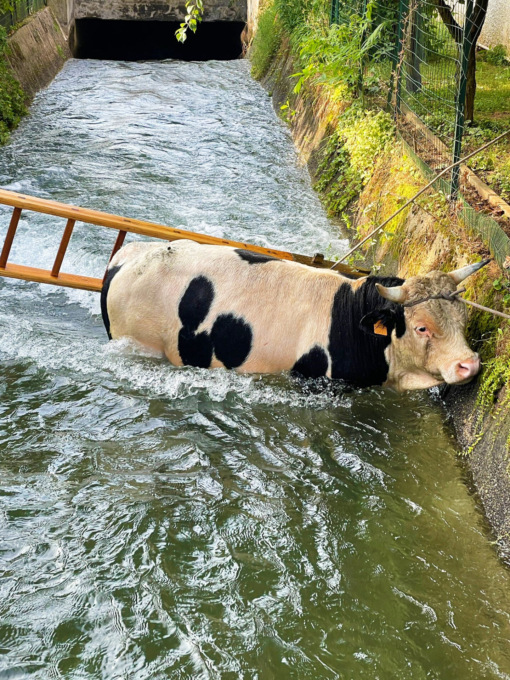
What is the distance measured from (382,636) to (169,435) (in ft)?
7.62

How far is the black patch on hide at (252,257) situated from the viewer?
6031 mm

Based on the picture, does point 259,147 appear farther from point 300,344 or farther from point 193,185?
point 300,344

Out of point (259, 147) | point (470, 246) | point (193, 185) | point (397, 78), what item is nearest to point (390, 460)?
point (470, 246)

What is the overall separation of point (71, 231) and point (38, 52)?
13.9 metres

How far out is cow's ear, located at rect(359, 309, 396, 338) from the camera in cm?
541

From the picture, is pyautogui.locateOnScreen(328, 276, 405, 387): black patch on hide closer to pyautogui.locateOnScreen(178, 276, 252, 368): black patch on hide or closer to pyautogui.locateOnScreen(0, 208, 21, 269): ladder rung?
pyautogui.locateOnScreen(178, 276, 252, 368): black patch on hide

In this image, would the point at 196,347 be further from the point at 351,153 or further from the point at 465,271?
the point at 351,153

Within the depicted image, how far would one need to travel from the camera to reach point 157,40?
2472 centimetres

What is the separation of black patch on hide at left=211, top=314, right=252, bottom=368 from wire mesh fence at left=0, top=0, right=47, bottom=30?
1322 cm

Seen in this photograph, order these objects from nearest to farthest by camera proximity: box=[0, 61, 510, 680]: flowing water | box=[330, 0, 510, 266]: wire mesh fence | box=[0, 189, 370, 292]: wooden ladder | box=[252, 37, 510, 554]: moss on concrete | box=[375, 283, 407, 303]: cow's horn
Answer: box=[0, 61, 510, 680]: flowing water < box=[252, 37, 510, 554]: moss on concrete < box=[375, 283, 407, 303]: cow's horn < box=[0, 189, 370, 292]: wooden ladder < box=[330, 0, 510, 266]: wire mesh fence

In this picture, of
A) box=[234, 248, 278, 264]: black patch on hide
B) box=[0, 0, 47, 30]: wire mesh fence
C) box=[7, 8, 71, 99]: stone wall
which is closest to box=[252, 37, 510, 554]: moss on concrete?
box=[234, 248, 278, 264]: black patch on hide

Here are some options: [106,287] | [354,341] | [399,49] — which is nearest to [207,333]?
[106,287]

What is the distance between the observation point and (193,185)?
38.0 feet

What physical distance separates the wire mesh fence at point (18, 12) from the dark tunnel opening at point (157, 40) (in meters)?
3.96
